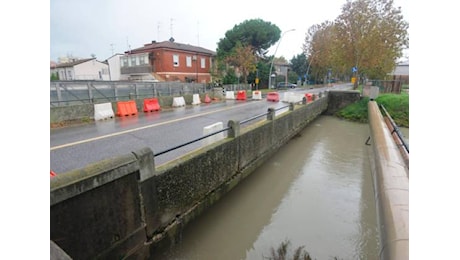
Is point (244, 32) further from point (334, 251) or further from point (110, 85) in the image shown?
point (334, 251)

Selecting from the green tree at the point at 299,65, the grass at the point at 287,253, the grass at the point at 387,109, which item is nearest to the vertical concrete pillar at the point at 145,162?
the grass at the point at 287,253

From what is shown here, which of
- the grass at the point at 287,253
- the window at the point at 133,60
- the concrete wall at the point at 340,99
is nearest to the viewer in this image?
the grass at the point at 287,253

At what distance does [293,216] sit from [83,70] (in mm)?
41865

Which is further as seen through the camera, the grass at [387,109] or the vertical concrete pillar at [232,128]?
the grass at [387,109]

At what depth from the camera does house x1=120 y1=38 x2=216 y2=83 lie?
32.4 m

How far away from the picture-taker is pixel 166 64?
32500 millimetres

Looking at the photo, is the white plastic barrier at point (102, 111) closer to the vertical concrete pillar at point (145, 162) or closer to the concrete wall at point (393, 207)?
the vertical concrete pillar at point (145, 162)

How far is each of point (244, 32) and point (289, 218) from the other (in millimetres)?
35617

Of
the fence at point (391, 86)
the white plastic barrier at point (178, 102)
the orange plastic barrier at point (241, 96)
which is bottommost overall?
the white plastic barrier at point (178, 102)

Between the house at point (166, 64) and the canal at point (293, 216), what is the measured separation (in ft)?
88.3

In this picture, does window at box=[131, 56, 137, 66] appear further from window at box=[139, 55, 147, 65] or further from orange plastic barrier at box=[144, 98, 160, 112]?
orange plastic barrier at box=[144, 98, 160, 112]

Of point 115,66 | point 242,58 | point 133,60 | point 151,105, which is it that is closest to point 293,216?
point 151,105

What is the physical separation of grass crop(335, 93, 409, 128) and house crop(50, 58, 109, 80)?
119ft

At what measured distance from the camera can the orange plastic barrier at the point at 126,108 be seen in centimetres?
1234
